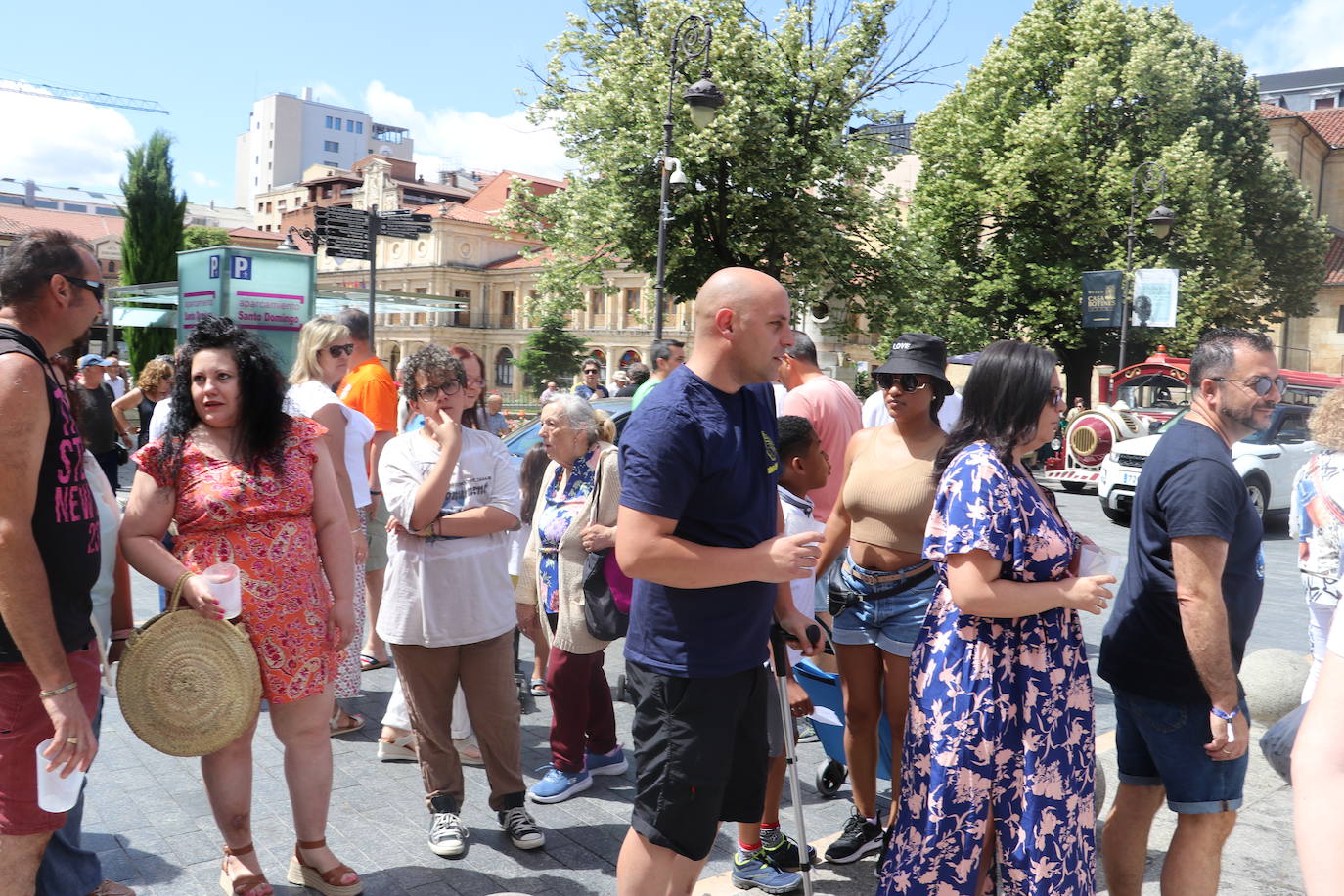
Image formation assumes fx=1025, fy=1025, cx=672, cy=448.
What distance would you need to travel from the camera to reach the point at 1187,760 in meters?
2.95

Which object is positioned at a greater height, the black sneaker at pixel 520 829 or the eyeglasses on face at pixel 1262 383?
the eyeglasses on face at pixel 1262 383

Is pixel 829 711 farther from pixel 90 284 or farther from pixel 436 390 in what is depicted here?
pixel 90 284

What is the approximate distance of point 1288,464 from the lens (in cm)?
1459

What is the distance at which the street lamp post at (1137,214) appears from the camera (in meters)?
23.6

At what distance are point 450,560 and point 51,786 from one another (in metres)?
1.66

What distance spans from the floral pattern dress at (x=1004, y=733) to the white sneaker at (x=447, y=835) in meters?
1.75

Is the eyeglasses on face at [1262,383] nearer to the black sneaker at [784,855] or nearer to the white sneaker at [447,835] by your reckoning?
the black sneaker at [784,855]

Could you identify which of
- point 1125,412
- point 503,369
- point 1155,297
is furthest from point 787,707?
point 503,369

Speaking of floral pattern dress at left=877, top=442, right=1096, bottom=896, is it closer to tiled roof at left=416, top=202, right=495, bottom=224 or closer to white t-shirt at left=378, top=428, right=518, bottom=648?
white t-shirt at left=378, top=428, right=518, bottom=648

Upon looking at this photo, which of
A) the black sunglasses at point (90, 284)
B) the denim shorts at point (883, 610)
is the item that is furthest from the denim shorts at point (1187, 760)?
the black sunglasses at point (90, 284)

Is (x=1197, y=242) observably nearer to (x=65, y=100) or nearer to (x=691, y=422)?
(x=691, y=422)

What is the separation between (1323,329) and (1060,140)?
29.0 m

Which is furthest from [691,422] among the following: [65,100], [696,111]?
[65,100]

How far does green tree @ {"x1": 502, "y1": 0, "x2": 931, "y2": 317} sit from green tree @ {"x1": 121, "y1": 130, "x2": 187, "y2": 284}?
96.1ft
